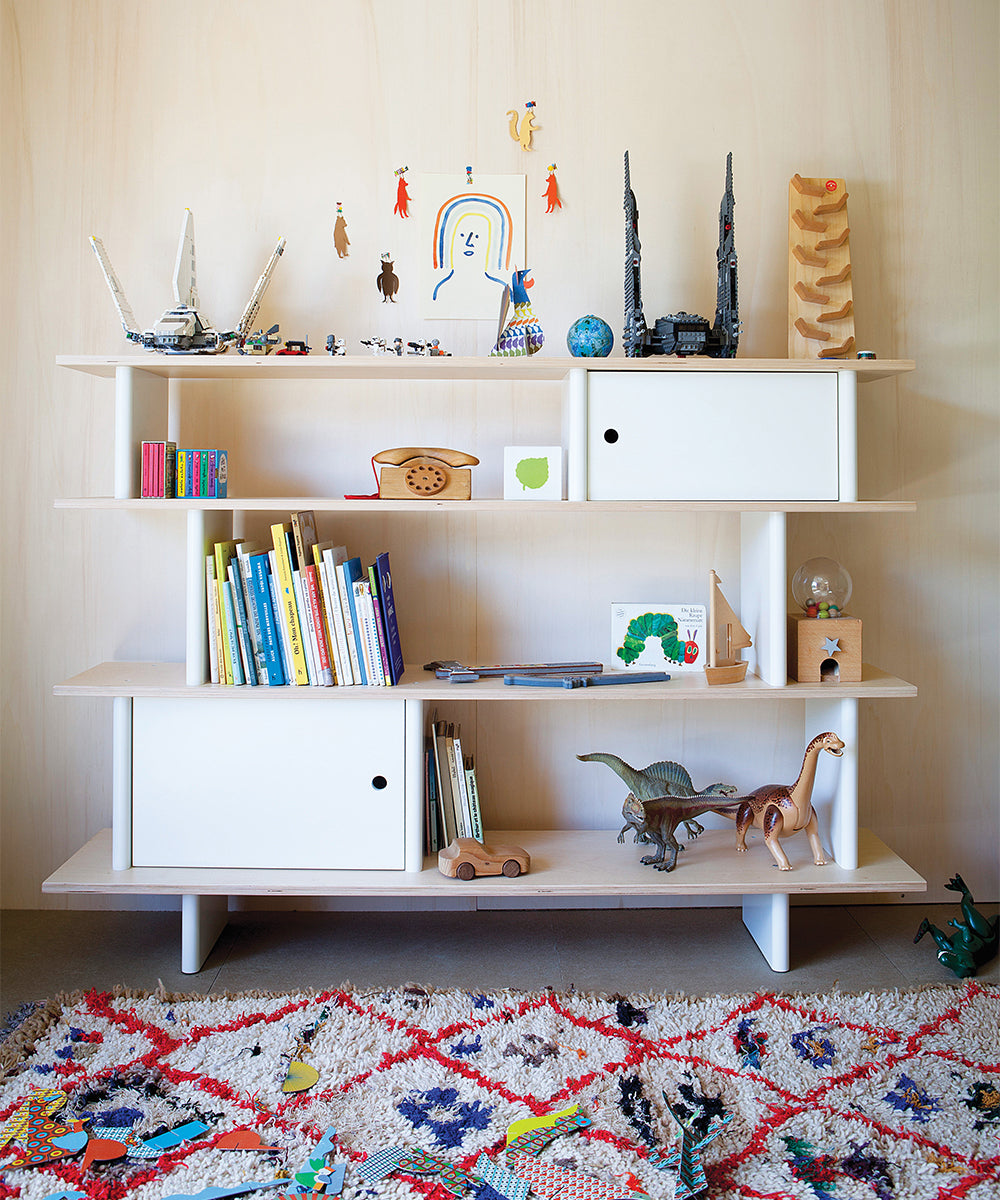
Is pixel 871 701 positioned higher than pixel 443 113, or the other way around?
pixel 443 113

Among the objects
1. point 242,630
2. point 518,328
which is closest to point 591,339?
point 518,328

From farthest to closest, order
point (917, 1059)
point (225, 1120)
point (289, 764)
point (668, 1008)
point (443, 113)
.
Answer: point (443, 113) < point (289, 764) < point (668, 1008) < point (917, 1059) < point (225, 1120)

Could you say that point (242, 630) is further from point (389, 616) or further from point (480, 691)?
point (480, 691)

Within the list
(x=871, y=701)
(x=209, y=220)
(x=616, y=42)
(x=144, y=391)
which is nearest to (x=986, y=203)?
(x=616, y=42)

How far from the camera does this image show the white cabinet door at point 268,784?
1.89 m

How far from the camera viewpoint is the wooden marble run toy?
6.36ft

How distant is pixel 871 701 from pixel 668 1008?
2.78 feet

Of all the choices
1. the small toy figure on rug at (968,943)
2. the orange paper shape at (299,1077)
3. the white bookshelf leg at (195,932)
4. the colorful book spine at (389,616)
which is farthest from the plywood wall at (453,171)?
the orange paper shape at (299,1077)

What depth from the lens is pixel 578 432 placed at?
6.01 feet

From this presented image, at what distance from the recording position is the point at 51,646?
216 cm

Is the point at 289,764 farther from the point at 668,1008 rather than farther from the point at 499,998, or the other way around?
the point at 668,1008

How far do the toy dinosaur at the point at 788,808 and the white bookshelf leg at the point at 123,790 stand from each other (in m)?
1.16

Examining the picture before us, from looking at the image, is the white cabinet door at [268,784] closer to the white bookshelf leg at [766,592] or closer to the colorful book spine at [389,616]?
the colorful book spine at [389,616]

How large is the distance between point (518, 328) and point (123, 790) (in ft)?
3.87
